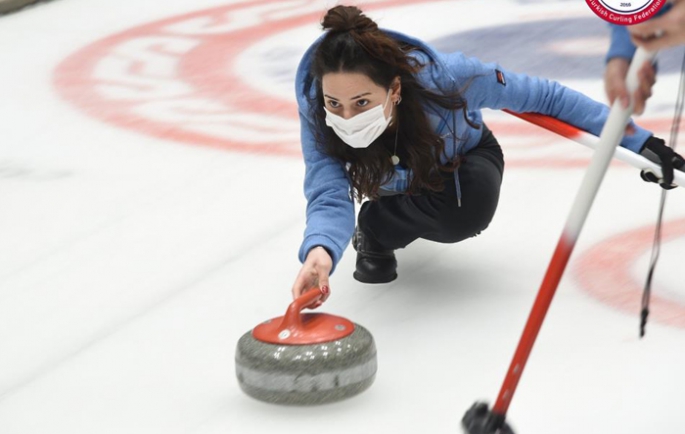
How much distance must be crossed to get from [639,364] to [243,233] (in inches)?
39.2

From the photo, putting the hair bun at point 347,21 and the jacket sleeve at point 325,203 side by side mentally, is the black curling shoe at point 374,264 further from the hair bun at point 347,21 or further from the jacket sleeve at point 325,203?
the hair bun at point 347,21

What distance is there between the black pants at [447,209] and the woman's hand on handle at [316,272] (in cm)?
34

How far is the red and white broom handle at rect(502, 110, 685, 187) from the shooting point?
1976 millimetres

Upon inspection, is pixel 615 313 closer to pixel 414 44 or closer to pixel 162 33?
pixel 414 44

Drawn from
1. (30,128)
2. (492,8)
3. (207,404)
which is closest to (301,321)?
(207,404)

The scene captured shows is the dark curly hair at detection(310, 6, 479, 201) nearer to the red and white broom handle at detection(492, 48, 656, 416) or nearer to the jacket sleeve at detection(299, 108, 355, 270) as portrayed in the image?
the jacket sleeve at detection(299, 108, 355, 270)

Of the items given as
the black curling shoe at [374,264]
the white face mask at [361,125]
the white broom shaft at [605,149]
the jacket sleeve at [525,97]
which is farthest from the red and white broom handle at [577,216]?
the black curling shoe at [374,264]

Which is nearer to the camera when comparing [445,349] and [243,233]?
[445,349]

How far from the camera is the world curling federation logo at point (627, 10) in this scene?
1.17 m

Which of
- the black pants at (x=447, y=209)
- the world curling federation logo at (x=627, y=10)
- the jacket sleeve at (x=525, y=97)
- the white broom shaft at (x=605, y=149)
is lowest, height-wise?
the black pants at (x=447, y=209)

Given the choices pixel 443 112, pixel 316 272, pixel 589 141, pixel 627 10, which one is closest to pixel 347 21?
pixel 443 112

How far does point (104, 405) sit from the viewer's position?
70.2 inches

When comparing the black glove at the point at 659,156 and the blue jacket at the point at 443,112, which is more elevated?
the blue jacket at the point at 443,112

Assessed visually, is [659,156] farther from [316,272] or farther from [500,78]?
[316,272]
